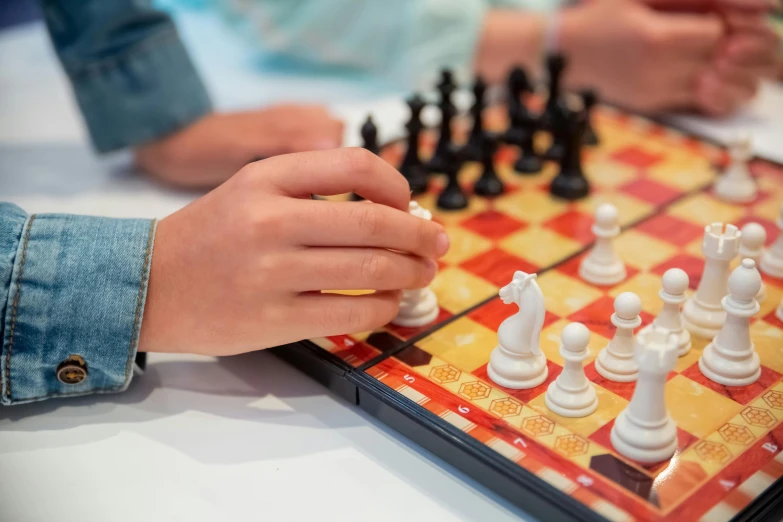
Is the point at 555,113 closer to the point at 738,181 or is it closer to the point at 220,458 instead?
the point at 738,181

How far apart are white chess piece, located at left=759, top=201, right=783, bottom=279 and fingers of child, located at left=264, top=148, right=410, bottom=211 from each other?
0.61m

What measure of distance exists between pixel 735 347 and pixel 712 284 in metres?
0.13

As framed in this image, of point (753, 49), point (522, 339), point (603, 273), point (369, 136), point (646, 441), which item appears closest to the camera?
point (646, 441)

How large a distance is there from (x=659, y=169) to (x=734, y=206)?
6.7 inches

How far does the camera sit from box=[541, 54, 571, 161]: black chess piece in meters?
1.46

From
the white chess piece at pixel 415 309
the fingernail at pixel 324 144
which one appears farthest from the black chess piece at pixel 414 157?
the white chess piece at pixel 415 309

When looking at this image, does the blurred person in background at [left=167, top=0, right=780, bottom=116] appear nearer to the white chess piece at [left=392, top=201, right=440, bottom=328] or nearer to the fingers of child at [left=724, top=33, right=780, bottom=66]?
the fingers of child at [left=724, top=33, right=780, bottom=66]

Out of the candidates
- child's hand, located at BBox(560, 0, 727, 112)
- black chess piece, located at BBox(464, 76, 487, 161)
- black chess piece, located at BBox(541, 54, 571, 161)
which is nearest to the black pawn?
black chess piece, located at BBox(464, 76, 487, 161)

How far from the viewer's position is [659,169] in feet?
4.83

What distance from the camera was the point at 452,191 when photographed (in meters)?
1.36

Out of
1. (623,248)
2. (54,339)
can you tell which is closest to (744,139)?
(623,248)

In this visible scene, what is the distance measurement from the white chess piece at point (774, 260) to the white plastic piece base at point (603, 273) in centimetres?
Result: 21

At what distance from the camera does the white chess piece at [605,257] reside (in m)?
1.14

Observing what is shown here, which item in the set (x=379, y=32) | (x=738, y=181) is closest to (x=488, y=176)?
(x=738, y=181)
